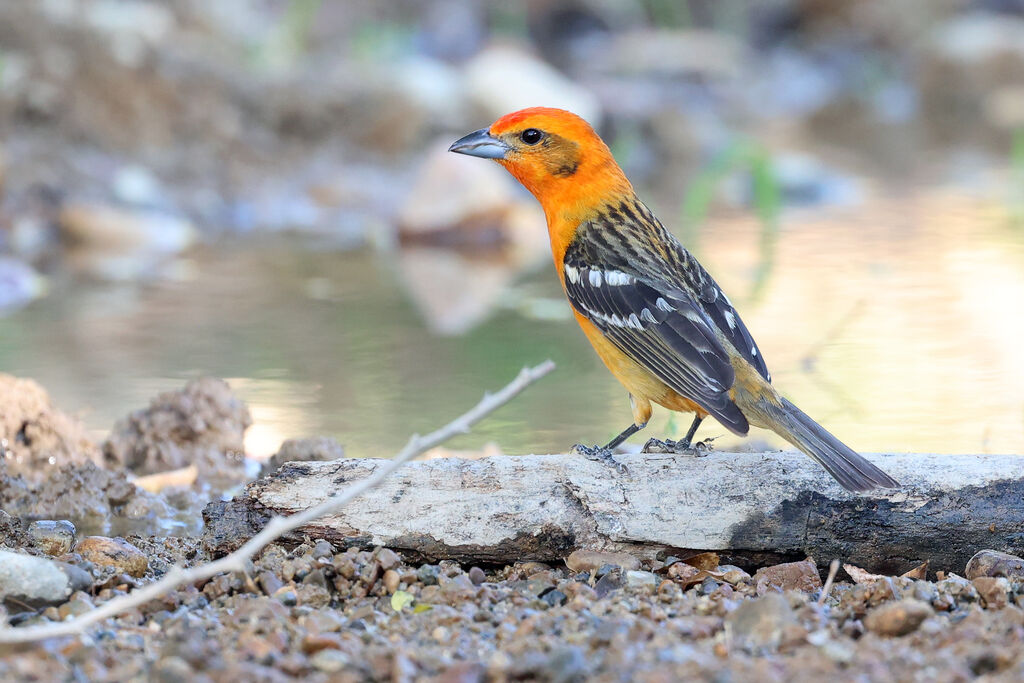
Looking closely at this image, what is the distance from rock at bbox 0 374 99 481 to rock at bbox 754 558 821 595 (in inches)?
101

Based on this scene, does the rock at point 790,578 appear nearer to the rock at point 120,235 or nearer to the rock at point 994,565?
the rock at point 994,565

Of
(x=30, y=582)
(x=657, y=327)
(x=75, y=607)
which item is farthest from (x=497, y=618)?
(x=657, y=327)

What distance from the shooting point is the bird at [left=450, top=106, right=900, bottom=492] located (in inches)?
154

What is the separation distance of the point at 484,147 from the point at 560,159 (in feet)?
0.94

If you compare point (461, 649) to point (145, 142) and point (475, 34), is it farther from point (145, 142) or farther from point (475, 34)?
point (475, 34)

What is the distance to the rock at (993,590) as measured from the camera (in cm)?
321

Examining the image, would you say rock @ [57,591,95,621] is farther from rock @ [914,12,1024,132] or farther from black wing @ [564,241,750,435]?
rock @ [914,12,1024,132]

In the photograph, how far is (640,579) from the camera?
11.1 feet

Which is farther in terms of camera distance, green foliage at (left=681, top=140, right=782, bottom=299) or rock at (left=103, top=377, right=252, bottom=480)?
green foliage at (left=681, top=140, right=782, bottom=299)

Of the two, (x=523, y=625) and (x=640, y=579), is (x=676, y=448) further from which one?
(x=523, y=625)

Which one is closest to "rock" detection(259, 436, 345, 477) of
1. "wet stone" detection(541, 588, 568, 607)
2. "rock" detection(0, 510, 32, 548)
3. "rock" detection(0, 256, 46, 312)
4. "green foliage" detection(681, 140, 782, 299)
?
"rock" detection(0, 510, 32, 548)

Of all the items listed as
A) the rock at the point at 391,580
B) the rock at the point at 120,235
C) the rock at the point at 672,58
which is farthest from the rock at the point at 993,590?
the rock at the point at 672,58

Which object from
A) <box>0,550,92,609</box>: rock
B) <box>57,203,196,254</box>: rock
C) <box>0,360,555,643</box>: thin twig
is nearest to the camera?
<box>0,360,555,643</box>: thin twig

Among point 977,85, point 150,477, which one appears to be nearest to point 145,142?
point 150,477
